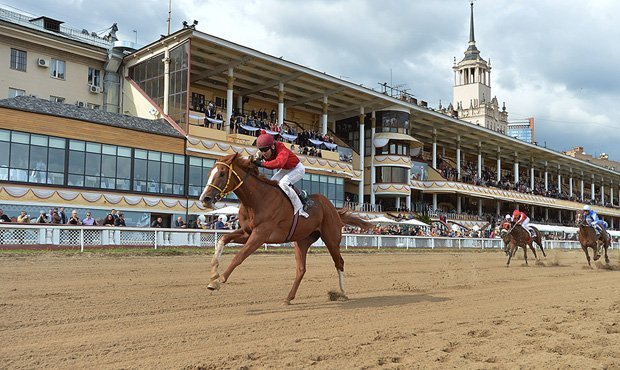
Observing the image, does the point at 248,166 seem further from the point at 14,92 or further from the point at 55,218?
the point at 14,92

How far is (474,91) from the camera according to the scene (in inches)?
4985

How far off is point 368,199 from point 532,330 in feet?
145

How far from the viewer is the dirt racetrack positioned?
5105 millimetres

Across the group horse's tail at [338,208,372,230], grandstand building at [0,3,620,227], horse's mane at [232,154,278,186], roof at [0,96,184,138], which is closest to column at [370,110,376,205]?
grandstand building at [0,3,620,227]

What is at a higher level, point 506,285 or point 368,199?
point 368,199

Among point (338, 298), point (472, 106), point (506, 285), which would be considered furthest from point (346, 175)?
point (472, 106)

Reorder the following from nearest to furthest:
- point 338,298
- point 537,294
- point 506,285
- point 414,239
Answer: point 338,298, point 537,294, point 506,285, point 414,239

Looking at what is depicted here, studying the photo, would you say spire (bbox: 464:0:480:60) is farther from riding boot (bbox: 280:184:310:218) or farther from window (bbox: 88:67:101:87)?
riding boot (bbox: 280:184:310:218)

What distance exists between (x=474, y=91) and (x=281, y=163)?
126m

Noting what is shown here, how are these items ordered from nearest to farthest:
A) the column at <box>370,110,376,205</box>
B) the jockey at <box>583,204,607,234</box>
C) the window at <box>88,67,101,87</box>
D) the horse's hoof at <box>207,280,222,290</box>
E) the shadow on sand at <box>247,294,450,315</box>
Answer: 1. the horse's hoof at <box>207,280,222,290</box>
2. the shadow on sand at <box>247,294,450,315</box>
3. the jockey at <box>583,204,607,234</box>
4. the window at <box>88,67,101,87</box>
5. the column at <box>370,110,376,205</box>

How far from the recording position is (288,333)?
620cm

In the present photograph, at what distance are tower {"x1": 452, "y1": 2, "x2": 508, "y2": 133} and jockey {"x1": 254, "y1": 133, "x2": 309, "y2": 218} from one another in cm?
12304

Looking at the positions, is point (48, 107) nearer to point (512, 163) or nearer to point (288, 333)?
point (288, 333)

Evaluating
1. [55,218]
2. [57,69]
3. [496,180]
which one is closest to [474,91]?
[496,180]
